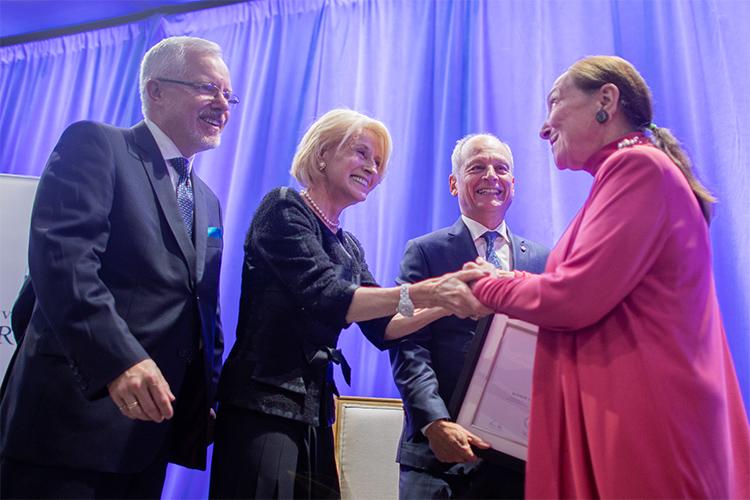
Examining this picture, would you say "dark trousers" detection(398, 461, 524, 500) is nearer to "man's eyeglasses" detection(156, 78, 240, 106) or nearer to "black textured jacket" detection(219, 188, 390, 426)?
"black textured jacket" detection(219, 188, 390, 426)

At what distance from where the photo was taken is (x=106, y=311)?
1378 mm

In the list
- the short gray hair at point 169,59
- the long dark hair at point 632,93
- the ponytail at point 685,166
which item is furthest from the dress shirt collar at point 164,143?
the ponytail at point 685,166

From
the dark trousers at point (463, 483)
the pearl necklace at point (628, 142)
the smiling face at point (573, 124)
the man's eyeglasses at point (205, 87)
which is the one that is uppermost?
the man's eyeglasses at point (205, 87)

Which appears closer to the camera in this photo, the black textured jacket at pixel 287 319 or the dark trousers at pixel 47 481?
the dark trousers at pixel 47 481

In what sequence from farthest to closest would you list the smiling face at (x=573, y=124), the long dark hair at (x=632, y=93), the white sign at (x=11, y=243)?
the white sign at (x=11, y=243) → the smiling face at (x=573, y=124) → the long dark hair at (x=632, y=93)

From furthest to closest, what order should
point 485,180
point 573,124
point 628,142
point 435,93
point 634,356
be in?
point 435,93, point 485,180, point 573,124, point 628,142, point 634,356

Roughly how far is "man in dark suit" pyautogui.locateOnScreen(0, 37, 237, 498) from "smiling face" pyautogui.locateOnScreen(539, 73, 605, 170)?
1016 millimetres

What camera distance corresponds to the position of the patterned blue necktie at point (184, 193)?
179 cm

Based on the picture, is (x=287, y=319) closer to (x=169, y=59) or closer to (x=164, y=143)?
(x=164, y=143)

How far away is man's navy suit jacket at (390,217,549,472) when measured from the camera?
6.12ft

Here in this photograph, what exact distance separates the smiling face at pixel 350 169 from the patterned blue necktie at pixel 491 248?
0.45 metres

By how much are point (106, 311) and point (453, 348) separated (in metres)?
1.05

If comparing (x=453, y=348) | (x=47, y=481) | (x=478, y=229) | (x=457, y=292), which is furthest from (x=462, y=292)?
(x=47, y=481)

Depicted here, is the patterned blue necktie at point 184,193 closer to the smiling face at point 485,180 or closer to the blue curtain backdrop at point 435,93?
the smiling face at point 485,180
